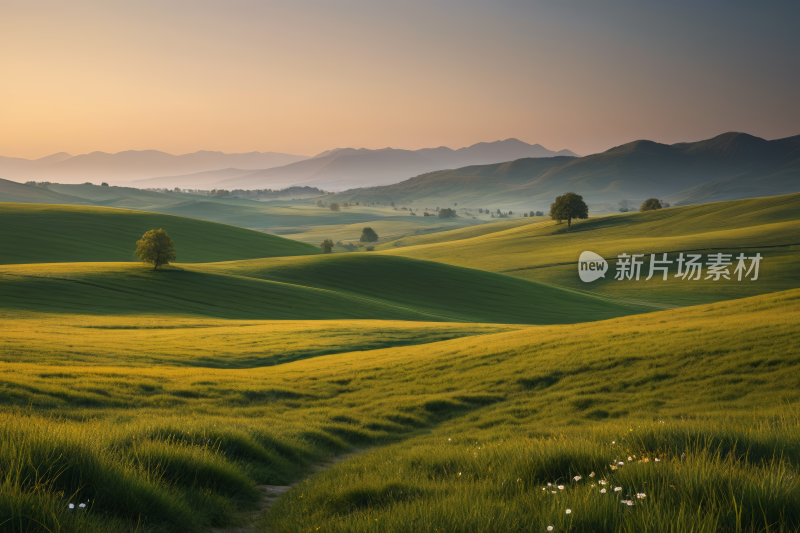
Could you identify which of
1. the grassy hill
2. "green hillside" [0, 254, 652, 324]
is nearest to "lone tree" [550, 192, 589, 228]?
the grassy hill

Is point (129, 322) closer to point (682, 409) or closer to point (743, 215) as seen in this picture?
point (682, 409)

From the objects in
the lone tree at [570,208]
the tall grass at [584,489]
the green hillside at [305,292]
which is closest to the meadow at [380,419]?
the tall grass at [584,489]

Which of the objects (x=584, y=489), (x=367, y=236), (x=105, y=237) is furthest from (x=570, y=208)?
(x=584, y=489)

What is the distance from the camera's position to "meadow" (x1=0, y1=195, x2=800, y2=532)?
14.4ft

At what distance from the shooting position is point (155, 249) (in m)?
56.2

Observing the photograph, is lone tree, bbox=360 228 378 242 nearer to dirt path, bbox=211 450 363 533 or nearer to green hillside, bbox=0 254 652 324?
green hillside, bbox=0 254 652 324

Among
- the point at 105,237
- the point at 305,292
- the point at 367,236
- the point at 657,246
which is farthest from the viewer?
the point at 367,236

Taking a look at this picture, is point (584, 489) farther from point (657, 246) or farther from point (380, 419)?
point (657, 246)

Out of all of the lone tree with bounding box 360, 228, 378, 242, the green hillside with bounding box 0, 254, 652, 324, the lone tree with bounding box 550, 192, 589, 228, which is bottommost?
the green hillside with bounding box 0, 254, 652, 324

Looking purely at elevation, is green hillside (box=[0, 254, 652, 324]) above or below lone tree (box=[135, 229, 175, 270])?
below

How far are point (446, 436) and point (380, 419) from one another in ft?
11.0

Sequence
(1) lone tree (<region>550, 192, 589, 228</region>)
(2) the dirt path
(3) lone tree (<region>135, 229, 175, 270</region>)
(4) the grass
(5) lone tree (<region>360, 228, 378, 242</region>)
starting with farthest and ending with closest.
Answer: (5) lone tree (<region>360, 228, 378, 242</region>) < (1) lone tree (<region>550, 192, 589, 228</region>) < (3) lone tree (<region>135, 229, 175, 270</region>) < (4) the grass < (2) the dirt path

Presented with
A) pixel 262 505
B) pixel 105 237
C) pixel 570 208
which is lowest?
pixel 262 505

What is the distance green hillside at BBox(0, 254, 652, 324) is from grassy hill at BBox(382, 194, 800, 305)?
18.4 metres
